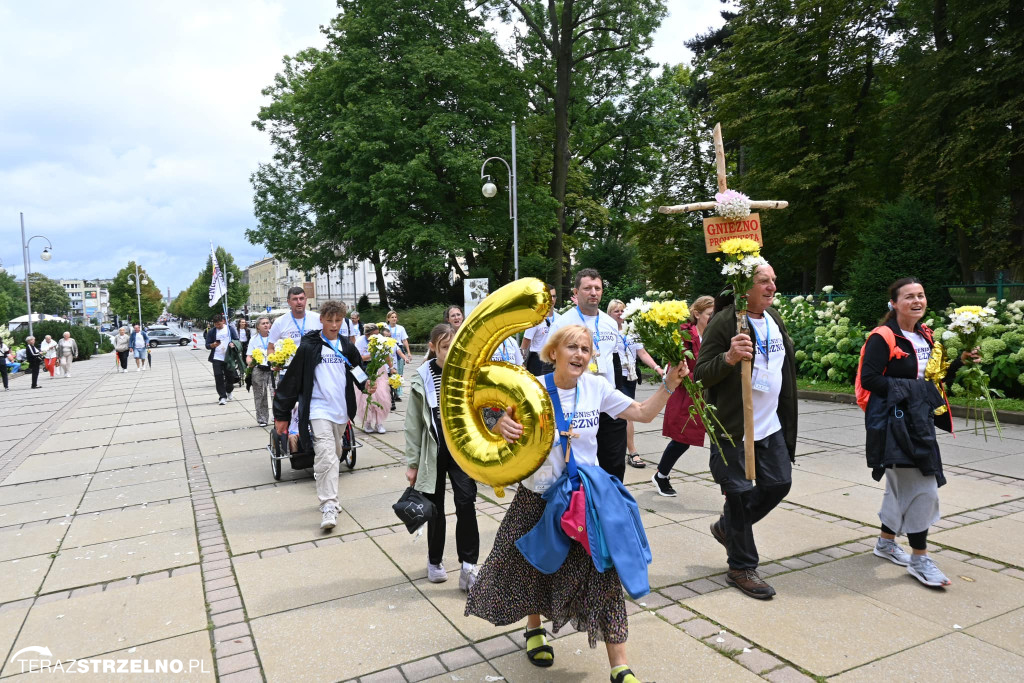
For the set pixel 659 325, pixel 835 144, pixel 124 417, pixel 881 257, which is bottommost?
pixel 124 417

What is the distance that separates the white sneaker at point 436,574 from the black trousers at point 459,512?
0.40ft

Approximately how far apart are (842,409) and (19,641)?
1072 centimetres

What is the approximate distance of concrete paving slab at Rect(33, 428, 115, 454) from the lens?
10633mm

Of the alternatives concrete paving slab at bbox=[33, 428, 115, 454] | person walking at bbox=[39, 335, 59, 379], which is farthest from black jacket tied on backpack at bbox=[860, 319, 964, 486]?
person walking at bbox=[39, 335, 59, 379]

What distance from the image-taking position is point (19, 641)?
4.01 m

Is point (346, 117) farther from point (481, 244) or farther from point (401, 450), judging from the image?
point (401, 450)

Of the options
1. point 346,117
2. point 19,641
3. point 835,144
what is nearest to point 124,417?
point 19,641

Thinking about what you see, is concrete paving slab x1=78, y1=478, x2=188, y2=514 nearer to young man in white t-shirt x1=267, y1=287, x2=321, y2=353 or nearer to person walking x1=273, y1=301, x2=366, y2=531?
young man in white t-shirt x1=267, y1=287, x2=321, y2=353

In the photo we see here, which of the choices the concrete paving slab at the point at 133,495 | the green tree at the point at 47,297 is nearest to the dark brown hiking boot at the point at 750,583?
the concrete paving slab at the point at 133,495

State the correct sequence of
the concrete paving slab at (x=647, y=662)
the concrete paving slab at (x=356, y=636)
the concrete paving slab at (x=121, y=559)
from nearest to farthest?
the concrete paving slab at (x=647, y=662) < the concrete paving slab at (x=356, y=636) < the concrete paving slab at (x=121, y=559)

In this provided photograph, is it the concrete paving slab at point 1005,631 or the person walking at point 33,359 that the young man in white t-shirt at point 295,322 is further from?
the person walking at point 33,359

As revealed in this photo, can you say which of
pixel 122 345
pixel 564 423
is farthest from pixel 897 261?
pixel 122 345

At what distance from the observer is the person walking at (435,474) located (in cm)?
445

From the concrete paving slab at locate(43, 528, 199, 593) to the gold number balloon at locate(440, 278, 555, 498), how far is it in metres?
3.21
